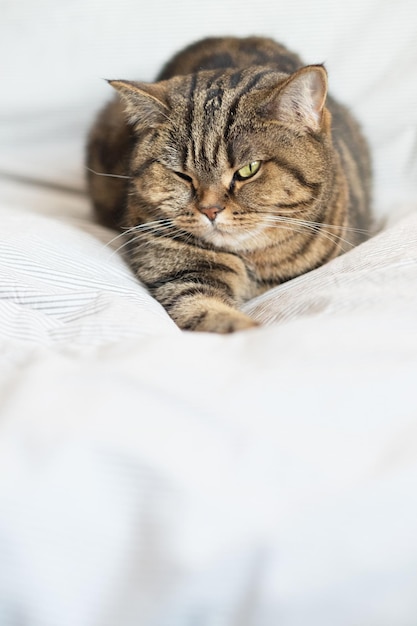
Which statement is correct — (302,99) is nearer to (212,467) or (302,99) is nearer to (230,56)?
(230,56)

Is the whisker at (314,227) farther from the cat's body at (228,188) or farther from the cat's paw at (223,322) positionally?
the cat's paw at (223,322)

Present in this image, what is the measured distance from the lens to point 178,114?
118 cm

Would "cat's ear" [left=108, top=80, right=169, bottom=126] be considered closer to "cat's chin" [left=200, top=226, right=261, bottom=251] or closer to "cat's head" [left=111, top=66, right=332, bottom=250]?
"cat's head" [left=111, top=66, right=332, bottom=250]

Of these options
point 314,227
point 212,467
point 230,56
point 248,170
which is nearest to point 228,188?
point 248,170

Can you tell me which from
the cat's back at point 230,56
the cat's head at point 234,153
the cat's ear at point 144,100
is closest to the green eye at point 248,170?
the cat's head at point 234,153

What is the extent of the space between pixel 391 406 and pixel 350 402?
0.14ft

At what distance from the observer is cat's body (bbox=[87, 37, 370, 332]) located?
44.1 inches

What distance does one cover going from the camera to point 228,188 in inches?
44.4

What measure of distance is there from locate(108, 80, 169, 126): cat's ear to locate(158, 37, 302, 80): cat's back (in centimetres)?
28

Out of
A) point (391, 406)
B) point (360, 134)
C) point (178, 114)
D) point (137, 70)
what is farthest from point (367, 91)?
point (391, 406)

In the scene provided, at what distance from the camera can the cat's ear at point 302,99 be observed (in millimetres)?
1049

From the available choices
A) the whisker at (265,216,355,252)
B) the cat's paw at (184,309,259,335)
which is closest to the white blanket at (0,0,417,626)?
the cat's paw at (184,309,259,335)

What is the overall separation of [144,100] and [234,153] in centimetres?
20

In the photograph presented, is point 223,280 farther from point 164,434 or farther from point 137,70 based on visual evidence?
point 137,70
